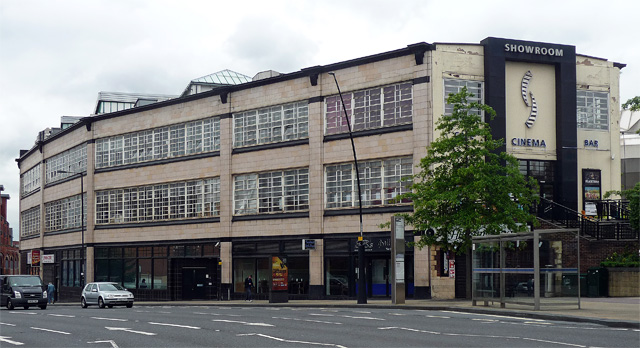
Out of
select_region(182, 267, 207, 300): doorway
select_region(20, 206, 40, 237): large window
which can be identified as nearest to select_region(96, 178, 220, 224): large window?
select_region(182, 267, 207, 300): doorway

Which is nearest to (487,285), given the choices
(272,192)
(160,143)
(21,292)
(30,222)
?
(272,192)

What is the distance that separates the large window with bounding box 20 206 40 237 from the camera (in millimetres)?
72588

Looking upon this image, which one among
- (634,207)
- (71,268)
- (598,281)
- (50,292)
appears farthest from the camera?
(71,268)

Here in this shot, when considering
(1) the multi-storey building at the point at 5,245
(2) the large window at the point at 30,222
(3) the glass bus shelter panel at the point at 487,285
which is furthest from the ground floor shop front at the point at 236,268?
(1) the multi-storey building at the point at 5,245

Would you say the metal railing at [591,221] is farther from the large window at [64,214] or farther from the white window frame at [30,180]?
the white window frame at [30,180]

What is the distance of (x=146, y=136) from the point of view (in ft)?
186

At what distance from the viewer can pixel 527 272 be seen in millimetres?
27984

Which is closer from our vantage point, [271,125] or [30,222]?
[271,125]

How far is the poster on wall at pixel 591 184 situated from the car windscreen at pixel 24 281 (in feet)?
90.4

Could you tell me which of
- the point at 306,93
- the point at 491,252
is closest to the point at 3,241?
the point at 306,93

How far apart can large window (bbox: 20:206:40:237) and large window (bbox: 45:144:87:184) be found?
430 cm

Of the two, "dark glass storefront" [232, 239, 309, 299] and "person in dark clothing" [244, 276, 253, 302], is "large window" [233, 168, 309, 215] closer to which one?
"dark glass storefront" [232, 239, 309, 299]

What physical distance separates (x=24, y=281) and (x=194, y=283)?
45.1ft

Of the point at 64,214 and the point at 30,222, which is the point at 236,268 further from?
the point at 30,222
